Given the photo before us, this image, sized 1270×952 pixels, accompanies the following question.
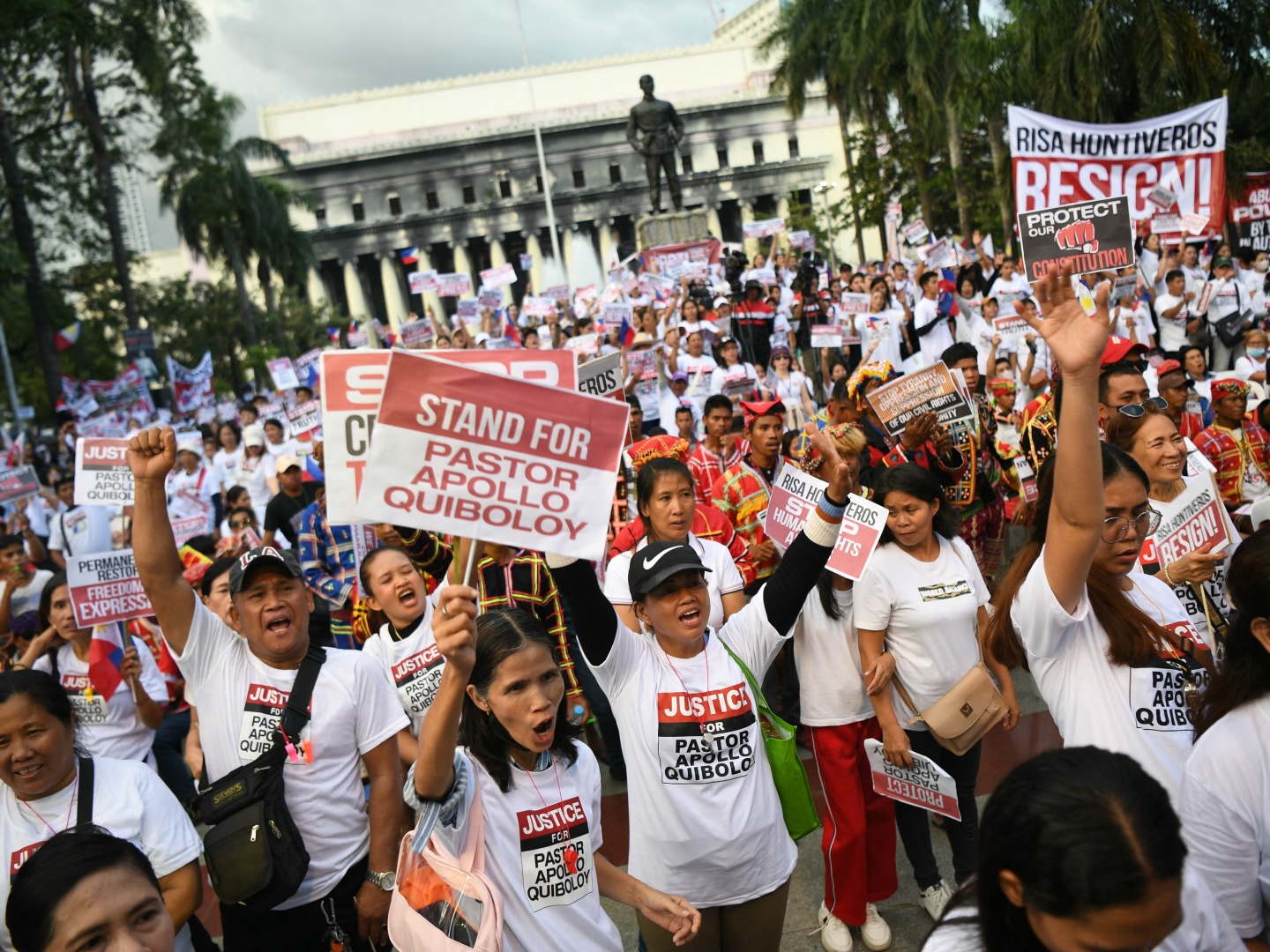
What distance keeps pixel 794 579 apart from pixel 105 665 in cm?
318

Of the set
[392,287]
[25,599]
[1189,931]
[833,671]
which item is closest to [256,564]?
[833,671]

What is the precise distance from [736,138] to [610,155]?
9410 mm

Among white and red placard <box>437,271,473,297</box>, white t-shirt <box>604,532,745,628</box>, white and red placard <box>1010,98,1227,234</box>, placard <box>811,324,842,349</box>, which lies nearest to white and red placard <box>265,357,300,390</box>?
white and red placard <box>437,271,473,297</box>

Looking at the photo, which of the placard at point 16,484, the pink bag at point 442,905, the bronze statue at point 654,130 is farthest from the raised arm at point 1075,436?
the bronze statue at point 654,130

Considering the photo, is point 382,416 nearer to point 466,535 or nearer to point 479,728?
point 466,535

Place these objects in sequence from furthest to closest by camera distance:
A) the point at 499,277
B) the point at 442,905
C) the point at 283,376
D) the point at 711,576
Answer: the point at 499,277 < the point at 283,376 < the point at 711,576 < the point at 442,905

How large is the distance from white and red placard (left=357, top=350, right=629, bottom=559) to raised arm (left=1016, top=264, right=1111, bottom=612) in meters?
0.96

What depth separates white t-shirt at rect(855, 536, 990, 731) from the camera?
3709 millimetres

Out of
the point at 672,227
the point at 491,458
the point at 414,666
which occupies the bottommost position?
the point at 414,666

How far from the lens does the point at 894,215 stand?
2030 centimetres

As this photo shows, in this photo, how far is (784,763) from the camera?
3.15 meters

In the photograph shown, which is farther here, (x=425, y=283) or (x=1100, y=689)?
(x=425, y=283)

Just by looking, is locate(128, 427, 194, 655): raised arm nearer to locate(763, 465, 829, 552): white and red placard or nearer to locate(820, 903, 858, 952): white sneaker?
locate(763, 465, 829, 552): white and red placard

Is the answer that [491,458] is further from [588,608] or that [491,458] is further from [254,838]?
[254,838]
